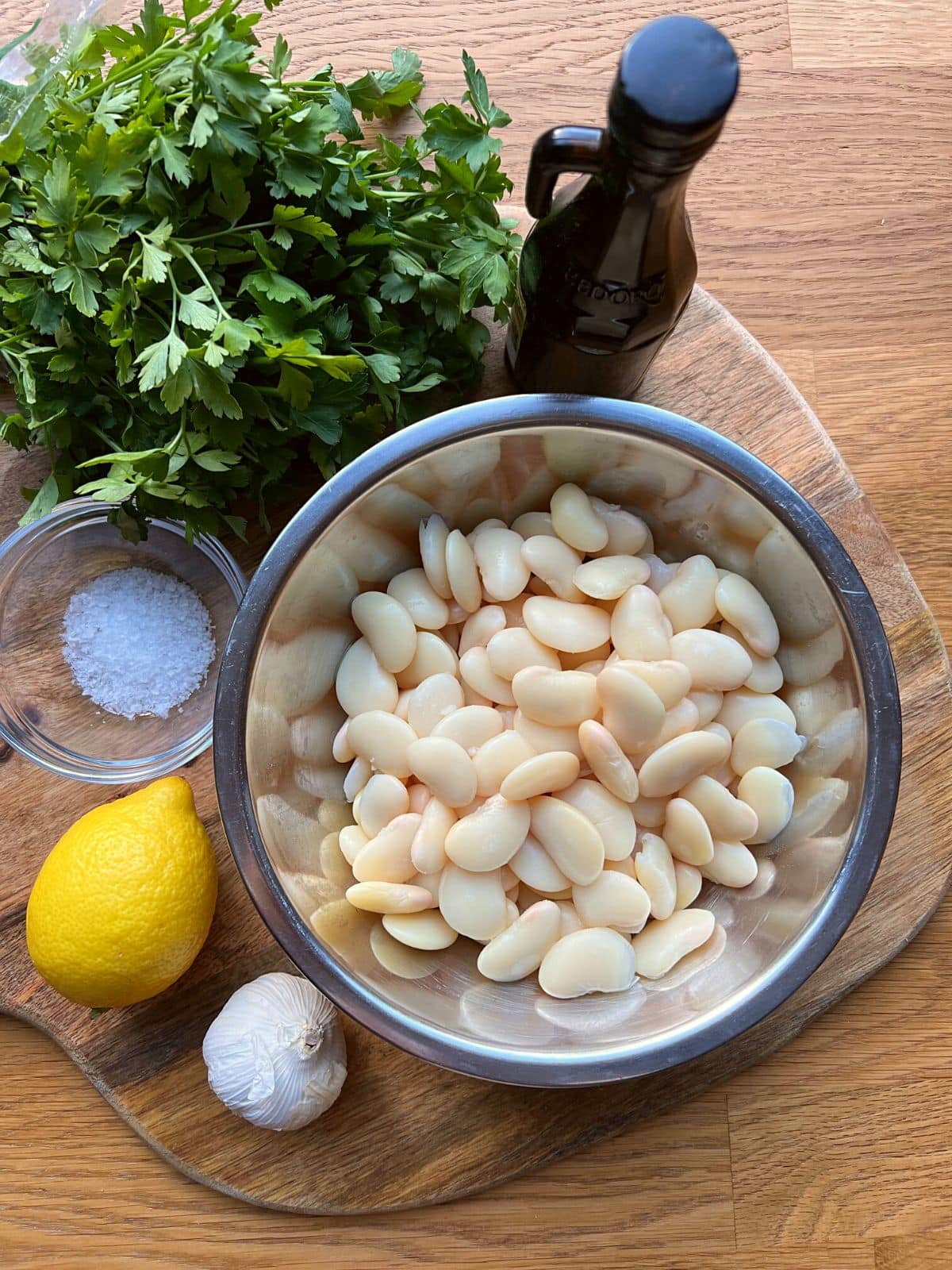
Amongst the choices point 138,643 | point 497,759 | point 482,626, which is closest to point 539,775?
point 497,759

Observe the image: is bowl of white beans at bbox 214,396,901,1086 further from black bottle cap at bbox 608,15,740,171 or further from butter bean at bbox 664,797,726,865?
black bottle cap at bbox 608,15,740,171

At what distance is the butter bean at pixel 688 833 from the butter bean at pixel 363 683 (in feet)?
0.81

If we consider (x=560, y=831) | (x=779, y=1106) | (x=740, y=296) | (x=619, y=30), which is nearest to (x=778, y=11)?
(x=619, y=30)

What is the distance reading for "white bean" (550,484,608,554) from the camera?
87 centimetres

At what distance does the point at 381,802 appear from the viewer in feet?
2.76

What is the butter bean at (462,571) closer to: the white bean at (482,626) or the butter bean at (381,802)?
the white bean at (482,626)

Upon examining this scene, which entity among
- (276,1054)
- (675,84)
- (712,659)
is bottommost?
(276,1054)

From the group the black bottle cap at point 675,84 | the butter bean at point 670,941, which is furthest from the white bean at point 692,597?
the black bottle cap at point 675,84

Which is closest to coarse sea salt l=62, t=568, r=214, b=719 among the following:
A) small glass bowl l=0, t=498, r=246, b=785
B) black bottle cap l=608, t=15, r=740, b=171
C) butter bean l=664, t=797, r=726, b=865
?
small glass bowl l=0, t=498, r=246, b=785

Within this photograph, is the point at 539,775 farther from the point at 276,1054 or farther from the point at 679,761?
the point at 276,1054

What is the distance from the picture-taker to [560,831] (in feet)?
2.66

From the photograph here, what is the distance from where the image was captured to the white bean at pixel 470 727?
833 millimetres

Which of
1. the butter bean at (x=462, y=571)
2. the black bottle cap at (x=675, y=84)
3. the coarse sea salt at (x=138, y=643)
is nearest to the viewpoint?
the black bottle cap at (x=675, y=84)

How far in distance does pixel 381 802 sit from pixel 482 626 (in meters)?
0.17
